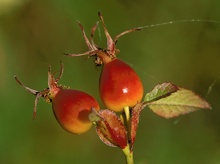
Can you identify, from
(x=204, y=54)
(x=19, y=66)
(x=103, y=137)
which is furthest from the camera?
(x=19, y=66)

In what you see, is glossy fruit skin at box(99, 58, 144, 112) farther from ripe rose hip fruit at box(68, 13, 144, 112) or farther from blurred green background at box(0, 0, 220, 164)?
blurred green background at box(0, 0, 220, 164)

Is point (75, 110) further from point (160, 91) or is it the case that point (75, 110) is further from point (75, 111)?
point (160, 91)

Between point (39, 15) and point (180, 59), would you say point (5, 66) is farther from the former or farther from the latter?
point (180, 59)

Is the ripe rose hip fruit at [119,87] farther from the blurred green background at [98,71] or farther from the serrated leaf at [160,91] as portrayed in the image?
the blurred green background at [98,71]

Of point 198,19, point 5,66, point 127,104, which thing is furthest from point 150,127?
point 127,104

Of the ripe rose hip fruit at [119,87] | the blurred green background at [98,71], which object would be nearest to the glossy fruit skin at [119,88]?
the ripe rose hip fruit at [119,87]

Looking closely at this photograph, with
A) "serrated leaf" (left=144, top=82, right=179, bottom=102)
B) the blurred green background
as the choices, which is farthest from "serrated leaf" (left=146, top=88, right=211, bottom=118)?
the blurred green background

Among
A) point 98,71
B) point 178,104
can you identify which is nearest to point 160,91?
point 178,104
